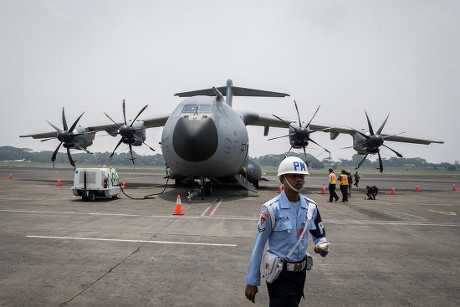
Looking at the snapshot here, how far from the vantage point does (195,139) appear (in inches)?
488

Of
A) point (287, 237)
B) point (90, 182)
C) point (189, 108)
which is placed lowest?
point (90, 182)

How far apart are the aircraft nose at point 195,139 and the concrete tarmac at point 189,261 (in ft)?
10.5

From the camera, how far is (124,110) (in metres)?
20.2

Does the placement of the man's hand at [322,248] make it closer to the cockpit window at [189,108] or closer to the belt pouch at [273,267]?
the belt pouch at [273,267]

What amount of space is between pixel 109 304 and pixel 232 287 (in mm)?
1650

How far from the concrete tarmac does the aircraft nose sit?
320 cm

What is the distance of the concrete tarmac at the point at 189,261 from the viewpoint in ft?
13.6

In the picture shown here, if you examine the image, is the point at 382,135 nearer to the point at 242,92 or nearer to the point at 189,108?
the point at 242,92

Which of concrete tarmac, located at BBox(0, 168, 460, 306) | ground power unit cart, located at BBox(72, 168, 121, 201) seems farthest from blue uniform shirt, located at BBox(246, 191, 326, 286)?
ground power unit cart, located at BBox(72, 168, 121, 201)

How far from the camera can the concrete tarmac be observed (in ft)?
13.6

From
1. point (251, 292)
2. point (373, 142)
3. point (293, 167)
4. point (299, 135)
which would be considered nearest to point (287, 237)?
point (251, 292)

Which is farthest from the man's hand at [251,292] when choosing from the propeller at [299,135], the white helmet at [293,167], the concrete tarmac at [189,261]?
the propeller at [299,135]

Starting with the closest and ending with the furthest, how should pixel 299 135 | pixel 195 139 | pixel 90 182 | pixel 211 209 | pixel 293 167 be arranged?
1. pixel 293 167
2. pixel 211 209
3. pixel 195 139
4. pixel 90 182
5. pixel 299 135

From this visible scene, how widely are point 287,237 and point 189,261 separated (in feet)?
10.2
